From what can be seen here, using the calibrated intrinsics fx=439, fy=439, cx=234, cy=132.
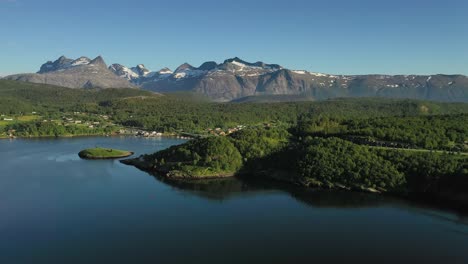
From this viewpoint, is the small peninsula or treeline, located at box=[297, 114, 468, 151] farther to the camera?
the small peninsula

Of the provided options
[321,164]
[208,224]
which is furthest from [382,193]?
[208,224]

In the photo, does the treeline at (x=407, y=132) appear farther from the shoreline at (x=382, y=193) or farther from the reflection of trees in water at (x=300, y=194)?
the reflection of trees in water at (x=300, y=194)

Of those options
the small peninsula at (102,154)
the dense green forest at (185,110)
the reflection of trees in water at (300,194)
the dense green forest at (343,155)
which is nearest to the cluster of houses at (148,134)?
the dense green forest at (185,110)

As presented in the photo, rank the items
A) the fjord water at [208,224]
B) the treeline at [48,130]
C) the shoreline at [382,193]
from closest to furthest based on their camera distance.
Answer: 1. the fjord water at [208,224]
2. the shoreline at [382,193]
3. the treeline at [48,130]

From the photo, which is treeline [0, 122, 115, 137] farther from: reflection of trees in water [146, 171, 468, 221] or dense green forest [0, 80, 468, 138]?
reflection of trees in water [146, 171, 468, 221]

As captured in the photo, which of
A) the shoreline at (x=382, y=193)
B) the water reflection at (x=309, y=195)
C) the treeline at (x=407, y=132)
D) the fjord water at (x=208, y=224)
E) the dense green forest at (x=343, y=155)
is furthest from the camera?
the treeline at (x=407, y=132)

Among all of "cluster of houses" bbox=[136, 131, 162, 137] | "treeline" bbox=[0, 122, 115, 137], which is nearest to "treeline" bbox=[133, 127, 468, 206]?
"cluster of houses" bbox=[136, 131, 162, 137]

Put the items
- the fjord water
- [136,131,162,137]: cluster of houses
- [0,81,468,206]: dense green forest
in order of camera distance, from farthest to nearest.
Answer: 1. [136,131,162,137]: cluster of houses
2. [0,81,468,206]: dense green forest
3. the fjord water

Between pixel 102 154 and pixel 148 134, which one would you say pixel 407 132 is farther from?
pixel 148 134
